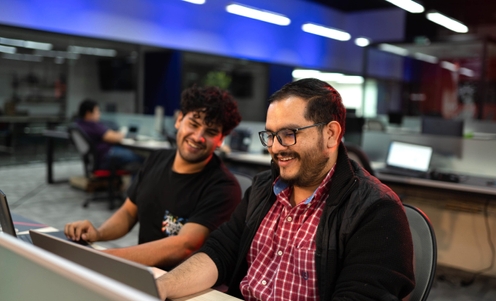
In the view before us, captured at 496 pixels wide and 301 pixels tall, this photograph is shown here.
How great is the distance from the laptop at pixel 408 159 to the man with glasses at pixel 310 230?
2.58m

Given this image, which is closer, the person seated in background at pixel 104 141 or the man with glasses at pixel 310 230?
the man with glasses at pixel 310 230

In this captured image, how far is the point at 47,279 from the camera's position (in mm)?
714

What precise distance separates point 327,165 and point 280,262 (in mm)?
333

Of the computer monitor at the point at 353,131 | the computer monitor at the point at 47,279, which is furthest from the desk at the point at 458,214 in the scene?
the computer monitor at the point at 47,279

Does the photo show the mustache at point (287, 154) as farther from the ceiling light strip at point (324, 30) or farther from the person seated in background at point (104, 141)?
the ceiling light strip at point (324, 30)

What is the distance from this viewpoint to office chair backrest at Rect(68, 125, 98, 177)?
18.1 ft

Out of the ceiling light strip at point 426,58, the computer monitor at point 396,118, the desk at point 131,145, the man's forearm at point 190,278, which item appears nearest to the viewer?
the man's forearm at point 190,278

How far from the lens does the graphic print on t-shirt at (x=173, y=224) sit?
6.42 feet

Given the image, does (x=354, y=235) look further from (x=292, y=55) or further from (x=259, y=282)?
(x=292, y=55)

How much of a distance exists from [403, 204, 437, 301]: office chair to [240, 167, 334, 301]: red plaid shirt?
1.07ft

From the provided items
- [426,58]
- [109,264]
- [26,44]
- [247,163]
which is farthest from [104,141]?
[426,58]

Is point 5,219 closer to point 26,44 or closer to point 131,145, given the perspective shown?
point 131,145

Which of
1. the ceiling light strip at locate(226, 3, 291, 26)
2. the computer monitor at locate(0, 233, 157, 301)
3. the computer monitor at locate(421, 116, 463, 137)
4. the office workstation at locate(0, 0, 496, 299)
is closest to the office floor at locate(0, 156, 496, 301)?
the office workstation at locate(0, 0, 496, 299)

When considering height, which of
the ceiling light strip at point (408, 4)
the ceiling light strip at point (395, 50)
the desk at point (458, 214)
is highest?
the ceiling light strip at point (395, 50)
